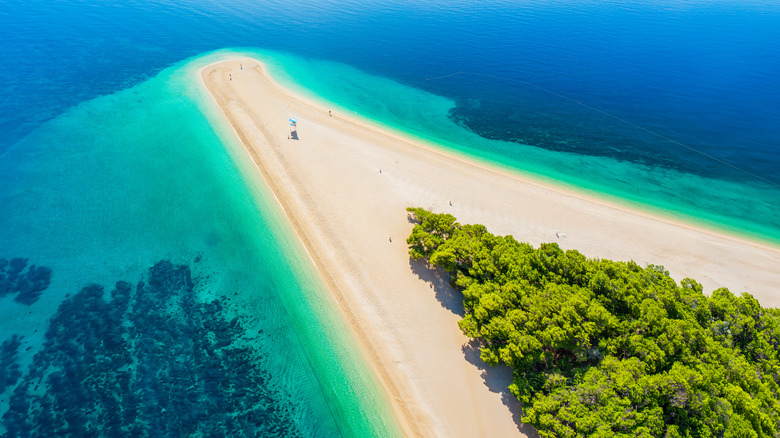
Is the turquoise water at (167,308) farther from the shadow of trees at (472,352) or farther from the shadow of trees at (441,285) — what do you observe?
the shadow of trees at (441,285)

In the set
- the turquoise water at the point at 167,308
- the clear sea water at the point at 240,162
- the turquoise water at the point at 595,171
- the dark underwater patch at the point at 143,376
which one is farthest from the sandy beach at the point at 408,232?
the dark underwater patch at the point at 143,376

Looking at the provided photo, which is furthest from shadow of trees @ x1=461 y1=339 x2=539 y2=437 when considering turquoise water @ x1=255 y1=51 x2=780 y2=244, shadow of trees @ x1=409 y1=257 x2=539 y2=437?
turquoise water @ x1=255 y1=51 x2=780 y2=244

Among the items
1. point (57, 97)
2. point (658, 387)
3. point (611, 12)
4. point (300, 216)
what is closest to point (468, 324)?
point (658, 387)

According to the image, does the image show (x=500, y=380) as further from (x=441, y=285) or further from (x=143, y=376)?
(x=143, y=376)

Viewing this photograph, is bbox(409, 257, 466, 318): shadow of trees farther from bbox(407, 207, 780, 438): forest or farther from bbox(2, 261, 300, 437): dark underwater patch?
bbox(2, 261, 300, 437): dark underwater patch

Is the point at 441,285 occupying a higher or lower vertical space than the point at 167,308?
higher

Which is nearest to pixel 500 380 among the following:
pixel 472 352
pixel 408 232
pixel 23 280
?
pixel 472 352

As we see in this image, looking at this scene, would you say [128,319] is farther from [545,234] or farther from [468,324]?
[545,234]
